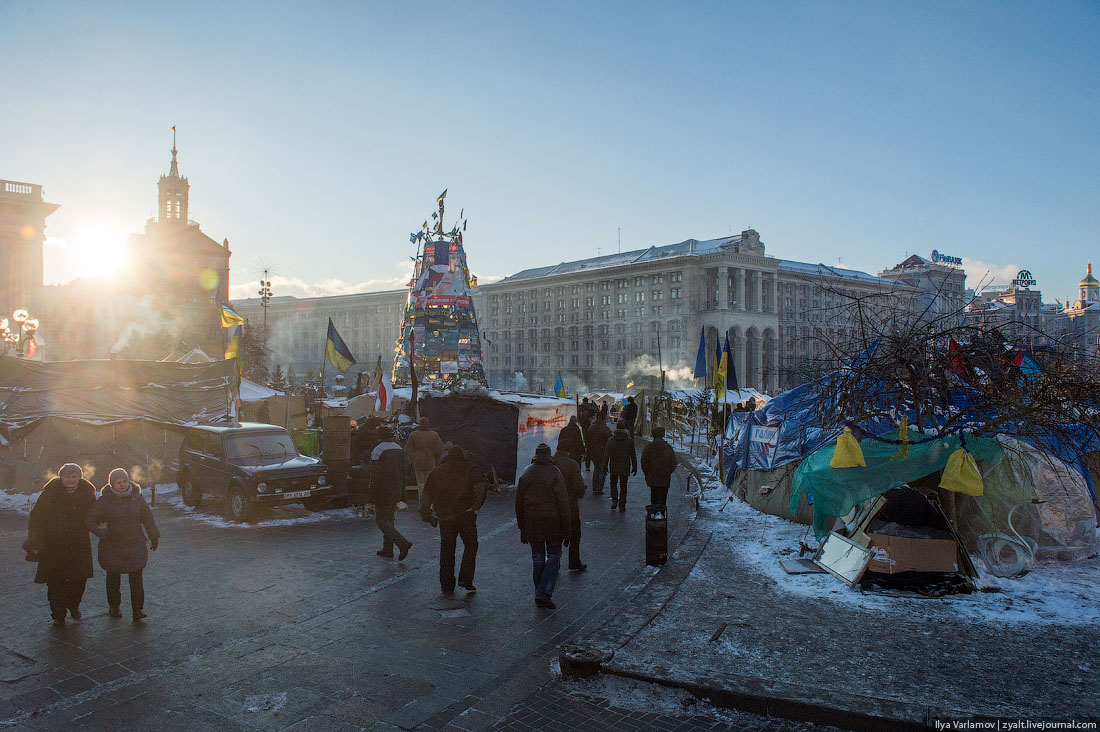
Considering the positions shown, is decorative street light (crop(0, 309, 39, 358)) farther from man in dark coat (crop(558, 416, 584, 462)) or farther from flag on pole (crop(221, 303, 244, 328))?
man in dark coat (crop(558, 416, 584, 462))

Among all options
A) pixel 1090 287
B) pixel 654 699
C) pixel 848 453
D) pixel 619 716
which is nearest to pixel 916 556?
pixel 848 453

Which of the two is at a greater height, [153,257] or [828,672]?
[153,257]

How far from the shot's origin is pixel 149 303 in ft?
206

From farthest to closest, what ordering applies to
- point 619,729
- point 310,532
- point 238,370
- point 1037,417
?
point 238,370 < point 310,532 < point 1037,417 < point 619,729

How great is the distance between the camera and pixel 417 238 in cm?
3281

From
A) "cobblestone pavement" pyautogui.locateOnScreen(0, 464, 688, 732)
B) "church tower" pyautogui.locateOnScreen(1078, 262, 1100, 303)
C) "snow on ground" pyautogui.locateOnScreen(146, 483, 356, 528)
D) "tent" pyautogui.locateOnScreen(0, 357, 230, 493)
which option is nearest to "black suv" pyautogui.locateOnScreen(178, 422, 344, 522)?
"snow on ground" pyautogui.locateOnScreen(146, 483, 356, 528)

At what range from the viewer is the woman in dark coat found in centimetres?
747

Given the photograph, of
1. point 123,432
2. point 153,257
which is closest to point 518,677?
point 123,432

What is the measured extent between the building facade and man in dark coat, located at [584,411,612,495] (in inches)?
2034

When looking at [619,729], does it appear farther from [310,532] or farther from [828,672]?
[310,532]

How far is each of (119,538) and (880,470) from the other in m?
8.68

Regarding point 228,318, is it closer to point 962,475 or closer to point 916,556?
point 916,556

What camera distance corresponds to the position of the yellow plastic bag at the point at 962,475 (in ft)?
28.1

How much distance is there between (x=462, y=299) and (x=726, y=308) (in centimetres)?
6715
